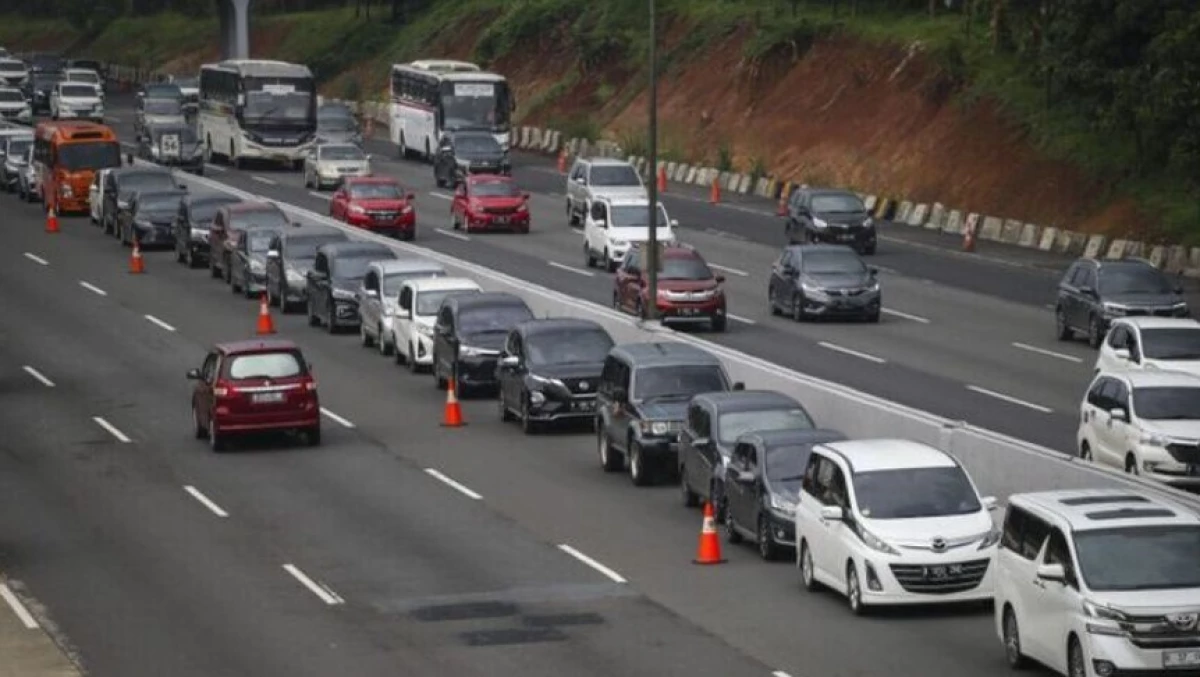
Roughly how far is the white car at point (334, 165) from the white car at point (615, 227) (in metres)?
20.4

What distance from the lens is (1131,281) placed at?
168ft

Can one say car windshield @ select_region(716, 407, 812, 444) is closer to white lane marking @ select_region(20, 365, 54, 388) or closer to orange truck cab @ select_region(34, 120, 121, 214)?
white lane marking @ select_region(20, 365, 54, 388)

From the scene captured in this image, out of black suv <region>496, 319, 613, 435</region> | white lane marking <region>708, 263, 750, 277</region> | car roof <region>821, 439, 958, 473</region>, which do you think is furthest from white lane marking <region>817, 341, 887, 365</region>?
car roof <region>821, 439, 958, 473</region>

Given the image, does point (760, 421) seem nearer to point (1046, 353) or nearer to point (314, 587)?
point (314, 587)

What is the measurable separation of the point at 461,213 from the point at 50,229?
10696 millimetres

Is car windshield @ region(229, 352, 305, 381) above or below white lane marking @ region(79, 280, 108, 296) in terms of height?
above

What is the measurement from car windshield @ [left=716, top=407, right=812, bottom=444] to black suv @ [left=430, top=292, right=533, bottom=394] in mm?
11180

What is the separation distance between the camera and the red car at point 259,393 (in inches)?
1574

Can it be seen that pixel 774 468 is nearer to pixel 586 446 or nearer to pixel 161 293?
pixel 586 446

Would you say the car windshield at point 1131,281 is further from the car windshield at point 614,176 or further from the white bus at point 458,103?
the white bus at point 458,103

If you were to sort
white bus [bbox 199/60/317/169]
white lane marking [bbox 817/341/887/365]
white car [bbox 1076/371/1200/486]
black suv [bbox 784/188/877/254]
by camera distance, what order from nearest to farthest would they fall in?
white car [bbox 1076/371/1200/486], white lane marking [bbox 817/341/887/365], black suv [bbox 784/188/877/254], white bus [bbox 199/60/317/169]

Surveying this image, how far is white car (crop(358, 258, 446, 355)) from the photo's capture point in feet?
168

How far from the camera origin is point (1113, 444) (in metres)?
36.1

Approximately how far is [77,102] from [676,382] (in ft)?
275
